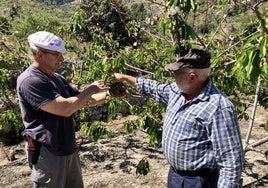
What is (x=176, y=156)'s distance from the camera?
2498 mm

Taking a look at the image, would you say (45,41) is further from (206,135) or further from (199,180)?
(199,180)

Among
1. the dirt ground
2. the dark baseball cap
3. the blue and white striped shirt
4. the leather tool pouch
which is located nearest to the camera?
the blue and white striped shirt

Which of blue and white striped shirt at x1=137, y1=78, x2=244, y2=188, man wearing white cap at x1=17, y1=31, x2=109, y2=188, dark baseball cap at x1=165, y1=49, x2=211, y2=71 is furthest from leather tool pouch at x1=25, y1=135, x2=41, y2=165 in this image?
dark baseball cap at x1=165, y1=49, x2=211, y2=71

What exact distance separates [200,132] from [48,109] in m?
1.19

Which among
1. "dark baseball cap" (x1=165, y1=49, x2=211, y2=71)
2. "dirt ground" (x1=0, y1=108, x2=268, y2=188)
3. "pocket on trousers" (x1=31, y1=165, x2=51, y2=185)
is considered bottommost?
"dirt ground" (x1=0, y1=108, x2=268, y2=188)

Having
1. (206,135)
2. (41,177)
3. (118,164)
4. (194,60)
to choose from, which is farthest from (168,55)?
(206,135)

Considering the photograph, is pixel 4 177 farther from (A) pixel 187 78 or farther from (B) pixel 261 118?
(B) pixel 261 118

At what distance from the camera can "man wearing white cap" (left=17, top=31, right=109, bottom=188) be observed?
289 cm

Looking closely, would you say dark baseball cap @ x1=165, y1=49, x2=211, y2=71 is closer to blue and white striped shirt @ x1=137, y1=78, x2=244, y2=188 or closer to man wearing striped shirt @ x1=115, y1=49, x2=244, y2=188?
man wearing striped shirt @ x1=115, y1=49, x2=244, y2=188

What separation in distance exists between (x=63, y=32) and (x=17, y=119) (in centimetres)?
181

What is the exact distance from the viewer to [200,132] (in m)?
2.37

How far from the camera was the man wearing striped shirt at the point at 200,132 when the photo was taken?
7.30 ft

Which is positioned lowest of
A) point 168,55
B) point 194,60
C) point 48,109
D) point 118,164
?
point 118,164

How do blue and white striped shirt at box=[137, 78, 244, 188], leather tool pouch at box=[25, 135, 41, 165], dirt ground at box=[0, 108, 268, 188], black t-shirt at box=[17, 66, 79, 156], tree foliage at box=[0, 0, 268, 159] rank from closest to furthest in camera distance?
tree foliage at box=[0, 0, 268, 159], blue and white striped shirt at box=[137, 78, 244, 188], black t-shirt at box=[17, 66, 79, 156], leather tool pouch at box=[25, 135, 41, 165], dirt ground at box=[0, 108, 268, 188]
